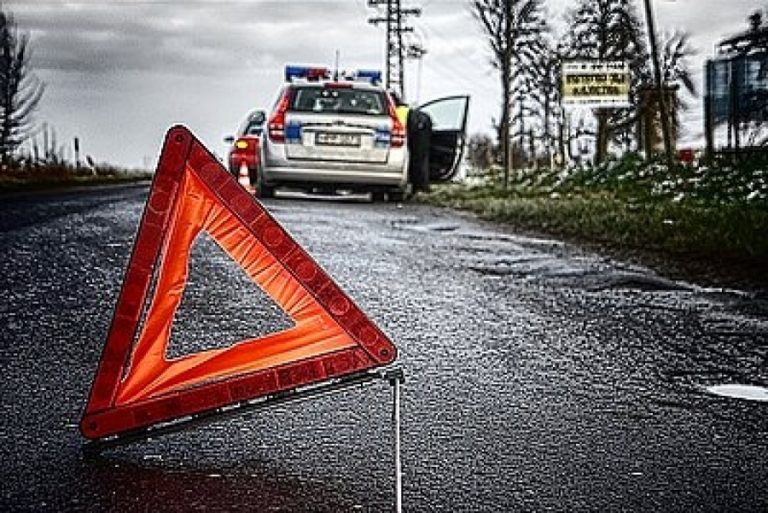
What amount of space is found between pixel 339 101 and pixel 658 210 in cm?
650

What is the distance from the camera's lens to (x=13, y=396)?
4215 millimetres

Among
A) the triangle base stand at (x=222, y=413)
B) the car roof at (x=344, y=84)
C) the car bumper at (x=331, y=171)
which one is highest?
the car roof at (x=344, y=84)

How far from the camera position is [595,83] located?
18.9 m

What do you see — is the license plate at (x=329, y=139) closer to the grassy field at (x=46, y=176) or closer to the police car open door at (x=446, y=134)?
the police car open door at (x=446, y=134)

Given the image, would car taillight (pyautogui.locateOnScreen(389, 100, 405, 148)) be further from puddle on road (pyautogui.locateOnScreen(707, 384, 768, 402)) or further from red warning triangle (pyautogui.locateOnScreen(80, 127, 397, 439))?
red warning triangle (pyautogui.locateOnScreen(80, 127, 397, 439))

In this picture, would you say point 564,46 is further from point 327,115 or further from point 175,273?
point 175,273

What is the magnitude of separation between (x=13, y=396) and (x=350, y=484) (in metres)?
1.46

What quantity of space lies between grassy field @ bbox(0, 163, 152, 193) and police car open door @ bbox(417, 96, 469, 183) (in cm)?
774

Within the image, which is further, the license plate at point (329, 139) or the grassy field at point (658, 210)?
the license plate at point (329, 139)

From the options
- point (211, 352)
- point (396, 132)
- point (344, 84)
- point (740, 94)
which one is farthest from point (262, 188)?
Answer: point (211, 352)

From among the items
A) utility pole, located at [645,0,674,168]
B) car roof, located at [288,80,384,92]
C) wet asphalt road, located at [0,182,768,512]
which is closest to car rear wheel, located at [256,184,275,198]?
car roof, located at [288,80,384,92]

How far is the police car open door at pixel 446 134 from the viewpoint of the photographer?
→ 19.3 meters

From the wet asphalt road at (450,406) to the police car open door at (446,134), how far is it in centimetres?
1074

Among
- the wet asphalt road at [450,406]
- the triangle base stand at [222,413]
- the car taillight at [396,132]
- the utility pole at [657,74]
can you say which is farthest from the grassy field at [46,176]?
the triangle base stand at [222,413]
